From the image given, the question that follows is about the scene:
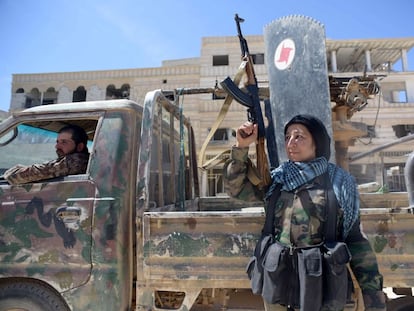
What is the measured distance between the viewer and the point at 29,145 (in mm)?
2695

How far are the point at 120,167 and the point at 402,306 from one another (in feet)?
7.33

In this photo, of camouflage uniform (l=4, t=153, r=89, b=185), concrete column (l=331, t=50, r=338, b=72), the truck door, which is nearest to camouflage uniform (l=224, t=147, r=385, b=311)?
the truck door

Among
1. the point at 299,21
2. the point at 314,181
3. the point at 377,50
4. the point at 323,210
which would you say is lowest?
the point at 323,210

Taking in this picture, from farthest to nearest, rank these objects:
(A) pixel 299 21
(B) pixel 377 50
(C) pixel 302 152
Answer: (B) pixel 377 50
(A) pixel 299 21
(C) pixel 302 152

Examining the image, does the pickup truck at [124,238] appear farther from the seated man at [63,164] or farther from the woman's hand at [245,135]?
the woman's hand at [245,135]

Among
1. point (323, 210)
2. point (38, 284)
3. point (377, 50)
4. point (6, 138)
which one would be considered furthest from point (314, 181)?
point (377, 50)

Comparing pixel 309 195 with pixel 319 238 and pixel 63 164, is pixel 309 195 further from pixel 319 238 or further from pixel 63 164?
pixel 63 164

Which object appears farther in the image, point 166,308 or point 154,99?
point 154,99

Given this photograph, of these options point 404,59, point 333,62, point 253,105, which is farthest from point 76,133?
point 404,59

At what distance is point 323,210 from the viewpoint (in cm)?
159

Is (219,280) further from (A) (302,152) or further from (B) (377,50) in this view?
(B) (377,50)

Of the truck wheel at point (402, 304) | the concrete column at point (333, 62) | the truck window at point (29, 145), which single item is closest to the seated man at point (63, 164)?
the truck window at point (29, 145)

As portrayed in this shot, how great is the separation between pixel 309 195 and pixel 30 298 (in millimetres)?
1875

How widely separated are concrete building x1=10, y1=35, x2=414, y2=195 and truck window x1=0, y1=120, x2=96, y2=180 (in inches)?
687
